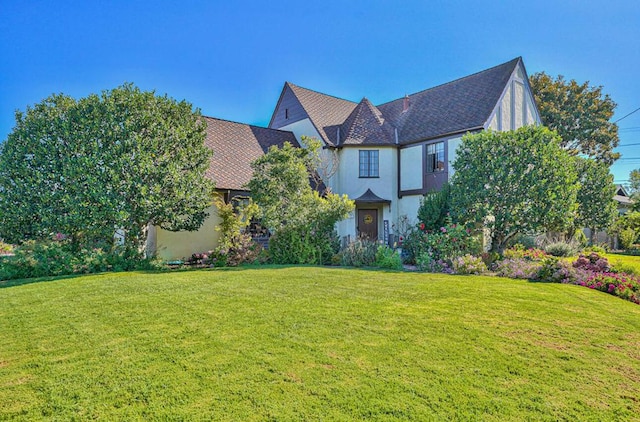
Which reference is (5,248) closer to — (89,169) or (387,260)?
(89,169)

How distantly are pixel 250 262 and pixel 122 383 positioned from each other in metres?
8.23

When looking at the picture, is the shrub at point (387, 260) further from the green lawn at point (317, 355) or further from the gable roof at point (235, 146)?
the gable roof at point (235, 146)

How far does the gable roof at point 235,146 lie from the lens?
14789mm

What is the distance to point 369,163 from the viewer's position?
1758 cm

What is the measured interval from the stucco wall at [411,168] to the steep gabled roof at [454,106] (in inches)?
20.6

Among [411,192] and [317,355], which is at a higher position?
[411,192]

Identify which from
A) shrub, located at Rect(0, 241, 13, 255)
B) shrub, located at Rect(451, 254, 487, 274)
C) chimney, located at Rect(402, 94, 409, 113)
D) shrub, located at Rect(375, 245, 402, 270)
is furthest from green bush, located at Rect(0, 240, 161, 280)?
chimney, located at Rect(402, 94, 409, 113)

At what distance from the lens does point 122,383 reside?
3197 mm

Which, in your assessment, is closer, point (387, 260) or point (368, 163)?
point (387, 260)

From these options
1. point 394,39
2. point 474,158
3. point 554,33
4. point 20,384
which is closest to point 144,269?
point 20,384

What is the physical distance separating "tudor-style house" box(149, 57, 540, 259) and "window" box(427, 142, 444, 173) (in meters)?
→ 0.05

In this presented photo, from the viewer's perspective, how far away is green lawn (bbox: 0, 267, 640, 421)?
287 centimetres

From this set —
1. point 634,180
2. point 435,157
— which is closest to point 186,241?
point 435,157

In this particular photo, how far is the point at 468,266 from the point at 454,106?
33.5 feet
